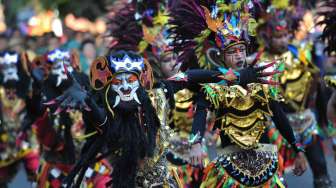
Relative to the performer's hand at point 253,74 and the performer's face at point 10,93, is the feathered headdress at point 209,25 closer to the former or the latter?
the performer's hand at point 253,74

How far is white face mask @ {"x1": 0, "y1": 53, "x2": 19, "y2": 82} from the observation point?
10805 millimetres

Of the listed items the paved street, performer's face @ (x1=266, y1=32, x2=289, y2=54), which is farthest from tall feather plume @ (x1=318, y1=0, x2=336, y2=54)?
the paved street

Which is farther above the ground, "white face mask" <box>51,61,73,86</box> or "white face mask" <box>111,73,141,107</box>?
"white face mask" <box>111,73,141,107</box>

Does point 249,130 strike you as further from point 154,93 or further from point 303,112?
point 303,112

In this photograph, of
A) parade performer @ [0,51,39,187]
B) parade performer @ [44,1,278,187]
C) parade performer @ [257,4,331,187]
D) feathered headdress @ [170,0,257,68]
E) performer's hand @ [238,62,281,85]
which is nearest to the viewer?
parade performer @ [44,1,278,187]

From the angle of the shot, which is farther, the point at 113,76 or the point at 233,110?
the point at 233,110

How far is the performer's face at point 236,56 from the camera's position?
272 inches

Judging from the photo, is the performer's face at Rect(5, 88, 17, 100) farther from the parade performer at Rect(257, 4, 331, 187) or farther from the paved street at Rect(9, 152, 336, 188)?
the parade performer at Rect(257, 4, 331, 187)

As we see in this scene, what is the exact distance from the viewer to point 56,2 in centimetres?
2644

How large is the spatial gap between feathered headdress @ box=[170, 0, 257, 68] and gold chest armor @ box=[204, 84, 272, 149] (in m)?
0.41

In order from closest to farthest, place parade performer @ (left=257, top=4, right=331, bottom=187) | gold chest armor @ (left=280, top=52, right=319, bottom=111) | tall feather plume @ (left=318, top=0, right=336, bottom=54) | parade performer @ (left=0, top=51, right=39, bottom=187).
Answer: tall feather plume @ (left=318, top=0, right=336, bottom=54), parade performer @ (left=257, top=4, right=331, bottom=187), gold chest armor @ (left=280, top=52, right=319, bottom=111), parade performer @ (left=0, top=51, right=39, bottom=187)

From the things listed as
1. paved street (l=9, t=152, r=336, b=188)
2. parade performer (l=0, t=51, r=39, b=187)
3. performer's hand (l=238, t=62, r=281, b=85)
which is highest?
performer's hand (l=238, t=62, r=281, b=85)

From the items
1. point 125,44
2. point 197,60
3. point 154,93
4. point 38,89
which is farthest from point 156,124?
point 125,44

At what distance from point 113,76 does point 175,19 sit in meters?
1.68
